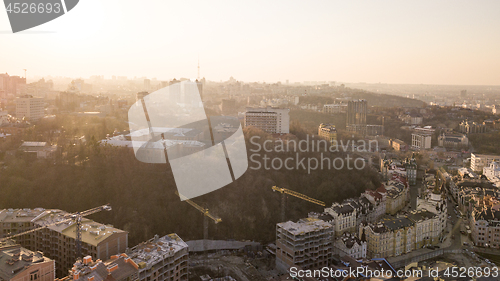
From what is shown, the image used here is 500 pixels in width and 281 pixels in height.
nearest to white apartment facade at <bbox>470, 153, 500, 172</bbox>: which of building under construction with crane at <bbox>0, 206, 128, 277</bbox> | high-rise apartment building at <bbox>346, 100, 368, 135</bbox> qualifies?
high-rise apartment building at <bbox>346, 100, 368, 135</bbox>

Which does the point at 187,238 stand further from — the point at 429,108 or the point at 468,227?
the point at 429,108

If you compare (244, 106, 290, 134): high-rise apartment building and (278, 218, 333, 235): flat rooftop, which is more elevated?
(244, 106, 290, 134): high-rise apartment building

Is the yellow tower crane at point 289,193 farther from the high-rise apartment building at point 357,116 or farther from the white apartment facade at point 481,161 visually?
the high-rise apartment building at point 357,116

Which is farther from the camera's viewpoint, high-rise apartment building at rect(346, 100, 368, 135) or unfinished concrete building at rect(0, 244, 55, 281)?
high-rise apartment building at rect(346, 100, 368, 135)

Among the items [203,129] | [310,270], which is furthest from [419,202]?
[203,129]

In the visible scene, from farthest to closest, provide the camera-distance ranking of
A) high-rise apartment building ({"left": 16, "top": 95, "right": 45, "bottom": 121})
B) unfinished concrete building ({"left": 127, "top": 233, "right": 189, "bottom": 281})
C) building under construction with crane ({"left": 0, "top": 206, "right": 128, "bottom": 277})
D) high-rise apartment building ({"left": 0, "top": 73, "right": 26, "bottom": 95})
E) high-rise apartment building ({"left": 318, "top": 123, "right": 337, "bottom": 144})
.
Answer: high-rise apartment building ({"left": 0, "top": 73, "right": 26, "bottom": 95}) < high-rise apartment building ({"left": 318, "top": 123, "right": 337, "bottom": 144}) < high-rise apartment building ({"left": 16, "top": 95, "right": 45, "bottom": 121}) < building under construction with crane ({"left": 0, "top": 206, "right": 128, "bottom": 277}) < unfinished concrete building ({"left": 127, "top": 233, "right": 189, "bottom": 281})

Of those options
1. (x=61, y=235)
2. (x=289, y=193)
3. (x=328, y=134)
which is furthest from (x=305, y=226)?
(x=328, y=134)

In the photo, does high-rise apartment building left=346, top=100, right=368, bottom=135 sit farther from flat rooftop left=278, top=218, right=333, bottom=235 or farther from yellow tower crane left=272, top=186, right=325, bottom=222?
flat rooftop left=278, top=218, right=333, bottom=235
